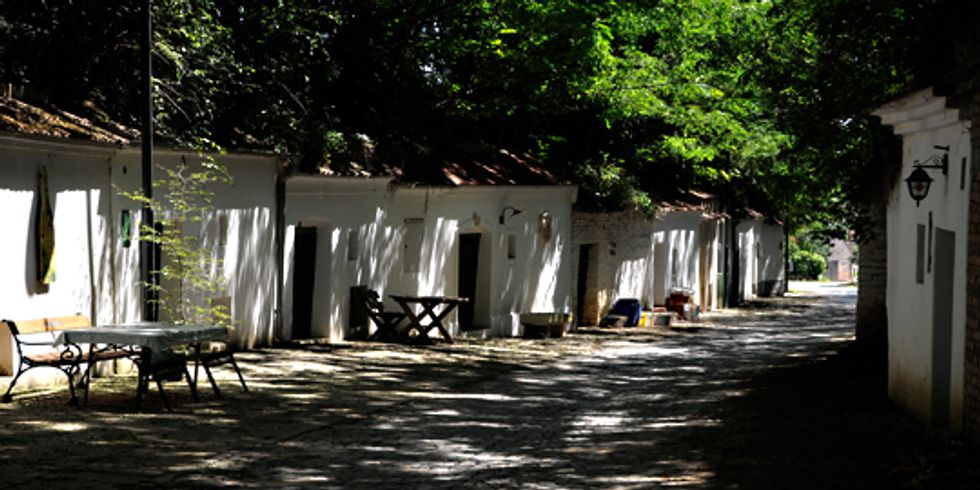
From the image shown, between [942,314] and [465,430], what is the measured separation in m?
4.88

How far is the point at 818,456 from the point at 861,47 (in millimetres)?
9394

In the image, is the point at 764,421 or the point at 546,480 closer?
the point at 546,480

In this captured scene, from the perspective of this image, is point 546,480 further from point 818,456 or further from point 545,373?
point 545,373

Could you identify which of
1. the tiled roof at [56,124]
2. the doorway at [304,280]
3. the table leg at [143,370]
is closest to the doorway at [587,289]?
the doorway at [304,280]

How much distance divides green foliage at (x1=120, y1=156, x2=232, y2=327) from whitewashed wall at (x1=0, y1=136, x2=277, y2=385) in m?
0.24

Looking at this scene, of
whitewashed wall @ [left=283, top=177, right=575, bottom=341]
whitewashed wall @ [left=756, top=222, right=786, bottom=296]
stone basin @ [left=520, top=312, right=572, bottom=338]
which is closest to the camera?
whitewashed wall @ [left=283, top=177, right=575, bottom=341]

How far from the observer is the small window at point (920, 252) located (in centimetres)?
1303

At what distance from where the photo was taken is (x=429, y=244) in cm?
2436

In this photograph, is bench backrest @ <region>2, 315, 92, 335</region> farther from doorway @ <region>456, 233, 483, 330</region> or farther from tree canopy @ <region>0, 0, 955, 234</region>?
doorway @ <region>456, 233, 483, 330</region>

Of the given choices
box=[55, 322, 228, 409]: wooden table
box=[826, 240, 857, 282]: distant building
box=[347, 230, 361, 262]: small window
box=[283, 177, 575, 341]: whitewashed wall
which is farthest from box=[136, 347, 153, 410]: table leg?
box=[826, 240, 857, 282]: distant building

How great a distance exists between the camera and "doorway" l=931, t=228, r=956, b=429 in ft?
39.4

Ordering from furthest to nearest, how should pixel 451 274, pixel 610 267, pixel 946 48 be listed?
1. pixel 610 267
2. pixel 451 274
3. pixel 946 48

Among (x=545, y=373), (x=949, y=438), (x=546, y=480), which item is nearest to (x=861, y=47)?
(x=545, y=373)

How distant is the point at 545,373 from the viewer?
65.0 ft
